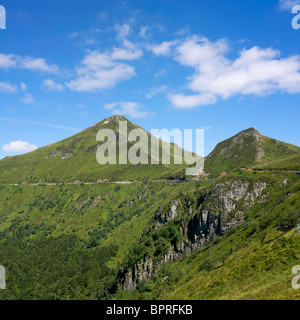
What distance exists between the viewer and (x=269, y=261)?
39125 mm

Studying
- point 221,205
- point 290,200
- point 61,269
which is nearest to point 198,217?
point 221,205

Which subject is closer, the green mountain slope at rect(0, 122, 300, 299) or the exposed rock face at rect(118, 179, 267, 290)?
the green mountain slope at rect(0, 122, 300, 299)

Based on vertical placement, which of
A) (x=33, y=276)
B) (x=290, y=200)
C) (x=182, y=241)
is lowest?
(x=33, y=276)

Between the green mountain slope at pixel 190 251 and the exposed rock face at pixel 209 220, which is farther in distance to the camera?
the exposed rock face at pixel 209 220

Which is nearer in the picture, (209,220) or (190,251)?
(209,220)

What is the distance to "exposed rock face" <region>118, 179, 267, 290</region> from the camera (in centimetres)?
8256

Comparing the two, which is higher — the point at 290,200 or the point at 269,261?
the point at 290,200

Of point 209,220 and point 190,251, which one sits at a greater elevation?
point 209,220

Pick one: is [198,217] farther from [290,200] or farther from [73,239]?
[73,239]

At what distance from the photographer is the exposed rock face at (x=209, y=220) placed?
271 feet

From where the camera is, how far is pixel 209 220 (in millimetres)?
84625
